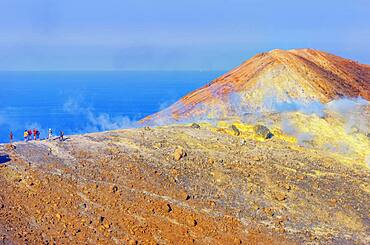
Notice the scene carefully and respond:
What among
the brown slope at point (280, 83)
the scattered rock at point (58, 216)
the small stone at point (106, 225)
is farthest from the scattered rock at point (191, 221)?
the brown slope at point (280, 83)

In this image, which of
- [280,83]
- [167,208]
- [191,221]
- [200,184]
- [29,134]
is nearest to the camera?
[191,221]

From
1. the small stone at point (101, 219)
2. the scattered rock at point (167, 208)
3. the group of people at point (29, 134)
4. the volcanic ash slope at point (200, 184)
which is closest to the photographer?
the volcanic ash slope at point (200, 184)

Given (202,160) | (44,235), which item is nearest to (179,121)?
(202,160)

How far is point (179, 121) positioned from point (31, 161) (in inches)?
571

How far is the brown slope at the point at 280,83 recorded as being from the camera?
129 ft

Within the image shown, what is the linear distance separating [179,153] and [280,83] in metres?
16.6

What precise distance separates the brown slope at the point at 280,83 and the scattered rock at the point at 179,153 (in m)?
11.2

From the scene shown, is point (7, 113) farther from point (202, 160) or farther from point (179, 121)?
point (202, 160)

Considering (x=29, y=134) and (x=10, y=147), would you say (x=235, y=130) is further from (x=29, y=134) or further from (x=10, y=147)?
(x=10, y=147)

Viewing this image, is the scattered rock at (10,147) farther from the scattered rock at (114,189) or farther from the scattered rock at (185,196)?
the scattered rock at (185,196)

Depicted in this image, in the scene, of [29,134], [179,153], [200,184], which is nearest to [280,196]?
[200,184]

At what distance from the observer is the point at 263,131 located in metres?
31.1

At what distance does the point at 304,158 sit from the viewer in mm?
29047

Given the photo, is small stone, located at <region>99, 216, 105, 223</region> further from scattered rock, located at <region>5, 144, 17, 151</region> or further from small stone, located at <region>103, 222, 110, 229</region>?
scattered rock, located at <region>5, 144, 17, 151</region>
